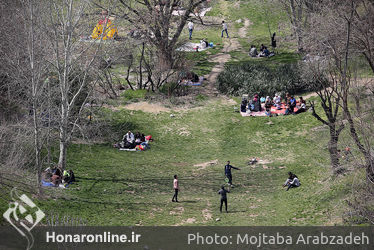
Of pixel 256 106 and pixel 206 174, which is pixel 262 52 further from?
pixel 206 174

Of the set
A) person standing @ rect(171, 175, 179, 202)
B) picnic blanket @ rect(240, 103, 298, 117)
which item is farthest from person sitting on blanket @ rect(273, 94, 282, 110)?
person standing @ rect(171, 175, 179, 202)

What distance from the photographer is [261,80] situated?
39281 millimetres

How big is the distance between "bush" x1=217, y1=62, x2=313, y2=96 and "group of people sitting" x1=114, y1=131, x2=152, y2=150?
8735mm

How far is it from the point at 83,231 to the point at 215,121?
16214mm

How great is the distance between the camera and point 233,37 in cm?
5094

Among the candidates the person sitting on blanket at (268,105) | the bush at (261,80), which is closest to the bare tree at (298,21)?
the bush at (261,80)

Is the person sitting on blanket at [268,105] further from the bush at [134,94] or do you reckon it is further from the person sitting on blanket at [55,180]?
the person sitting on blanket at [55,180]

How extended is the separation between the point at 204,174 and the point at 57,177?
283 inches

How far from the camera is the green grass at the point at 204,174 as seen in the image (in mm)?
24219

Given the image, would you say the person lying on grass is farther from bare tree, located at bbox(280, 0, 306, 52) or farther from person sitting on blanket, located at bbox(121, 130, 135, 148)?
bare tree, located at bbox(280, 0, 306, 52)

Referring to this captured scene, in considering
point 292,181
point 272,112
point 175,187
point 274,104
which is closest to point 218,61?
point 274,104

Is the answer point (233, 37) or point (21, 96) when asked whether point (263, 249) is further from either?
point (233, 37)

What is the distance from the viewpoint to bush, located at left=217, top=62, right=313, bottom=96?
3850 cm

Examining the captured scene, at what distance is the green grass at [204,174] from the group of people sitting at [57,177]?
45cm
